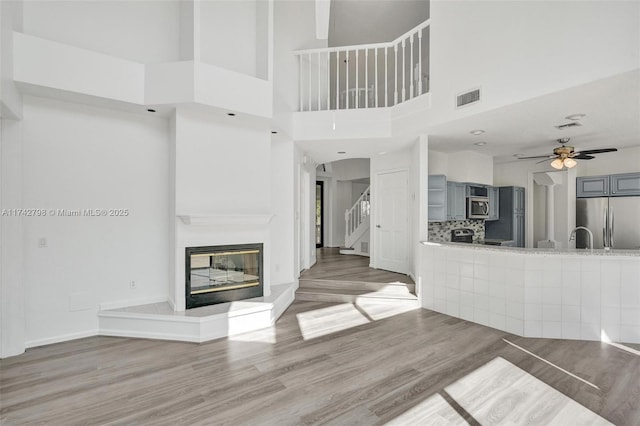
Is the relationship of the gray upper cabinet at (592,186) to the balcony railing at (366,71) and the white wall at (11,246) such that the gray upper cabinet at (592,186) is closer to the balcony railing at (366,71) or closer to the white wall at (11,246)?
the balcony railing at (366,71)

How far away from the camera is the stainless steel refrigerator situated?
5703 millimetres

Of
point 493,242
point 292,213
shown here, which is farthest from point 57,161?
point 493,242

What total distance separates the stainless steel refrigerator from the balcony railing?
4.14 metres

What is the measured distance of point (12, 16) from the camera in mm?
3012

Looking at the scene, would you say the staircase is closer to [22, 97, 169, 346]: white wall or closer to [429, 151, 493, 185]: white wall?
[429, 151, 493, 185]: white wall

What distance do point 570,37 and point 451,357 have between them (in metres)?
3.17

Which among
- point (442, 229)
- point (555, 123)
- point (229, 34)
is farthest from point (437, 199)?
point (229, 34)

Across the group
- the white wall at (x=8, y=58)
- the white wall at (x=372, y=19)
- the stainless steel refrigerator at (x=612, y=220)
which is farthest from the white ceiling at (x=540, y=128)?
the white wall at (x=8, y=58)

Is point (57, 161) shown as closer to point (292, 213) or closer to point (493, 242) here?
point (292, 213)

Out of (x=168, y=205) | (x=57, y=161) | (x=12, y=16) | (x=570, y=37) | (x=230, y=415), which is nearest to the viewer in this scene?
(x=230, y=415)

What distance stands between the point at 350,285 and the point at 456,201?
2.67m

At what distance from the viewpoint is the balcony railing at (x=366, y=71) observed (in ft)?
15.5

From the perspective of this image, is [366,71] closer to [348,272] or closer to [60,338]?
[348,272]

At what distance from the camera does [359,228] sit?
26.9ft
